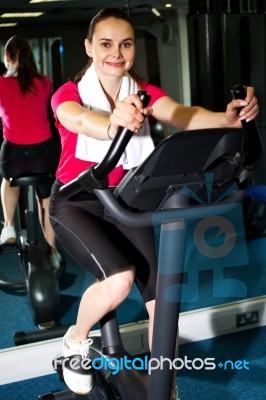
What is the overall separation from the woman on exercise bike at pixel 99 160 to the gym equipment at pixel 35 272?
762 millimetres

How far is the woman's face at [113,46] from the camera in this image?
2.22 metres

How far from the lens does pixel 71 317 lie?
344cm

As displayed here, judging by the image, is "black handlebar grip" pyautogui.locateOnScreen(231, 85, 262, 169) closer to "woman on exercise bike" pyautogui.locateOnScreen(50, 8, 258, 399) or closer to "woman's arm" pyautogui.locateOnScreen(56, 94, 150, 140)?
"woman on exercise bike" pyautogui.locateOnScreen(50, 8, 258, 399)

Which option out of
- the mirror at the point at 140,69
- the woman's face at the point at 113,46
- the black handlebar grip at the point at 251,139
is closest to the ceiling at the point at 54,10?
the mirror at the point at 140,69

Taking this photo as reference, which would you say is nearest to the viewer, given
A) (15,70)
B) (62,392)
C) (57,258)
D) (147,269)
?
(147,269)

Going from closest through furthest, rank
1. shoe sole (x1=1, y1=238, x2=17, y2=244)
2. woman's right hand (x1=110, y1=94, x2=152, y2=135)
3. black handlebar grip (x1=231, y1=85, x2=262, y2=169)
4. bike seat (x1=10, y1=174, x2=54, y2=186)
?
woman's right hand (x1=110, y1=94, x2=152, y2=135), black handlebar grip (x1=231, y1=85, x2=262, y2=169), bike seat (x1=10, y1=174, x2=54, y2=186), shoe sole (x1=1, y1=238, x2=17, y2=244)

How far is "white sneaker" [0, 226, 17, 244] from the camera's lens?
124 inches

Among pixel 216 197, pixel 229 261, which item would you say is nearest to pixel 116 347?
pixel 216 197

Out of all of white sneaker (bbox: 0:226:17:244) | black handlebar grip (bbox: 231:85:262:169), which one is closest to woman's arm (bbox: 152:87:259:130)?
black handlebar grip (bbox: 231:85:262:169)

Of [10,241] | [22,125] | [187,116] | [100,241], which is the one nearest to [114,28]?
[187,116]

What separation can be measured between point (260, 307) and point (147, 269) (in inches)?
53.7

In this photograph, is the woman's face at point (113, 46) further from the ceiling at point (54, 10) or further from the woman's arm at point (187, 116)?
the ceiling at point (54, 10)

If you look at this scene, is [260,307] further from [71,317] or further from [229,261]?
[71,317]

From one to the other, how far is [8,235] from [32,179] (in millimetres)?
333
